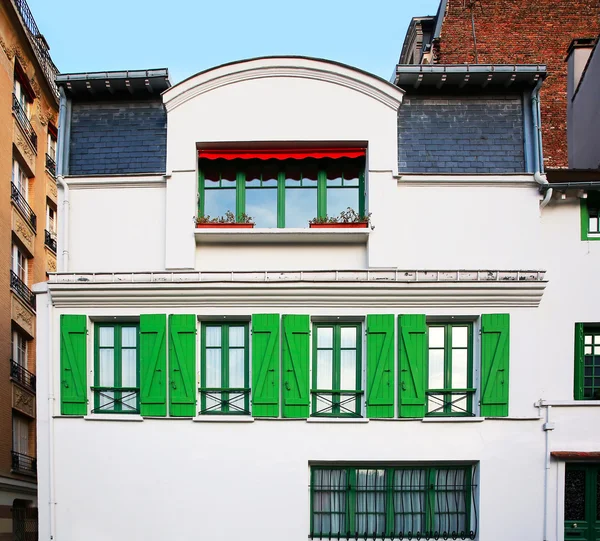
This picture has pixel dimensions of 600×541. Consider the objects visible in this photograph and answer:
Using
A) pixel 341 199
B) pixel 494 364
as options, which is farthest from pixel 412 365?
pixel 341 199

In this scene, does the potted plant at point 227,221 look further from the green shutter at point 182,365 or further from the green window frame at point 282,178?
the green shutter at point 182,365

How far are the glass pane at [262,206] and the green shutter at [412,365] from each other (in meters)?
3.45

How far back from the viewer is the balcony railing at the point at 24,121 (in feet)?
83.5

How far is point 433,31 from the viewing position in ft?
95.7

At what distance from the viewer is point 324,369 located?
46.2 feet

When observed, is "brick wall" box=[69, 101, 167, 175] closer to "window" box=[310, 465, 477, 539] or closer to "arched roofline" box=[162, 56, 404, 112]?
"arched roofline" box=[162, 56, 404, 112]

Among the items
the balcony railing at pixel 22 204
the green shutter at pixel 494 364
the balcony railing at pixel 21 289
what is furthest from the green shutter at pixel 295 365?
the balcony railing at pixel 22 204

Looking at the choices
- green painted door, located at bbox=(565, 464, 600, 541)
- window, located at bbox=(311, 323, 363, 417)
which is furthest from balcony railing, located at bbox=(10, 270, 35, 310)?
green painted door, located at bbox=(565, 464, 600, 541)

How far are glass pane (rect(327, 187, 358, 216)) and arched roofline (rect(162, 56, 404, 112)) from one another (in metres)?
2.00

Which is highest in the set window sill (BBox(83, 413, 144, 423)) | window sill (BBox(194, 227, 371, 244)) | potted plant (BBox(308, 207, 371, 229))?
potted plant (BBox(308, 207, 371, 229))

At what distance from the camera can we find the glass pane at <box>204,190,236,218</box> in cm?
1480

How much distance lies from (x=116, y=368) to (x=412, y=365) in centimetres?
600

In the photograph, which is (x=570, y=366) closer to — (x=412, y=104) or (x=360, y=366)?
(x=360, y=366)

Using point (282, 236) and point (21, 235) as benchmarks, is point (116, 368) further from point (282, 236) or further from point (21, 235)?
point (21, 235)
